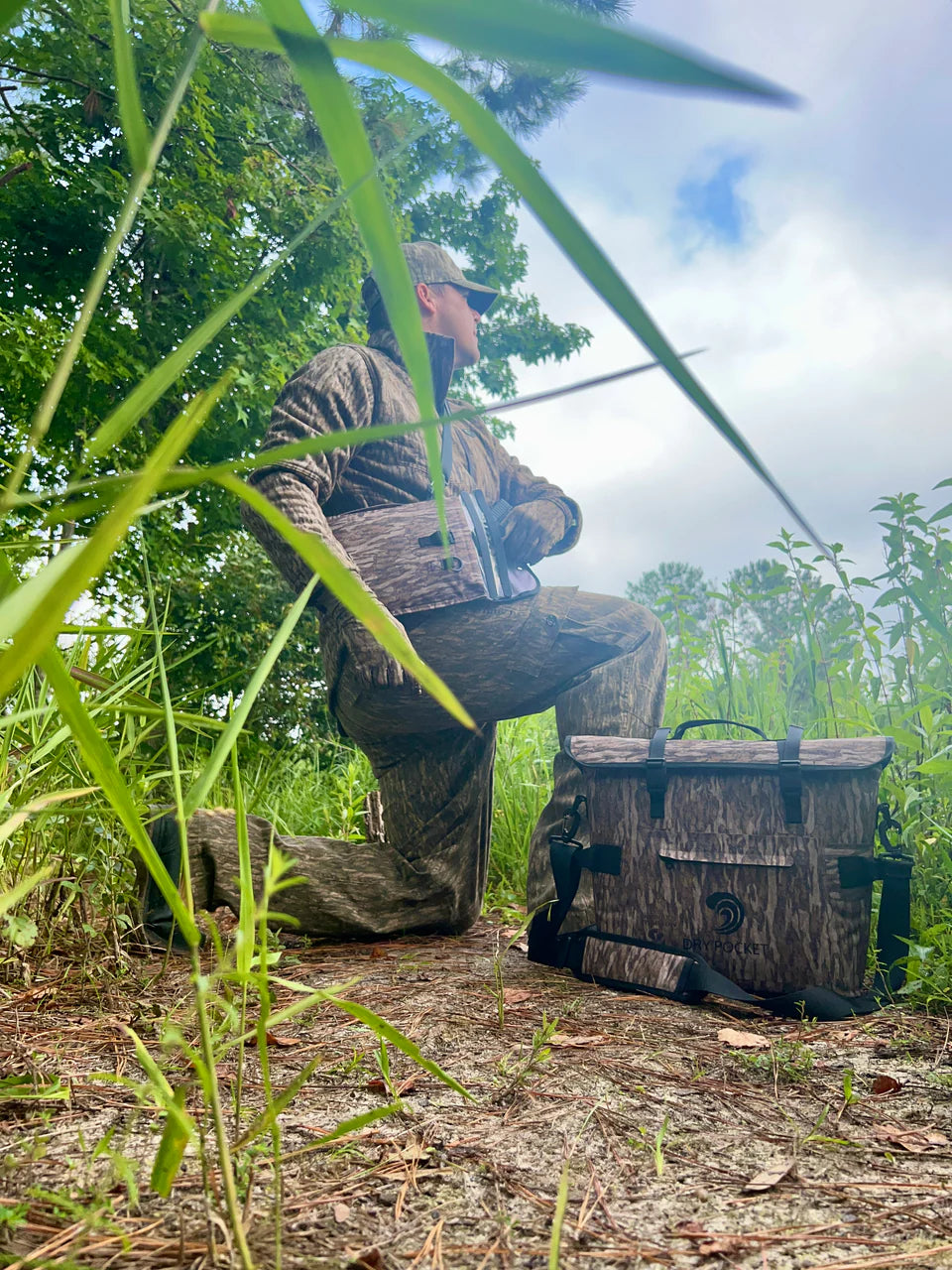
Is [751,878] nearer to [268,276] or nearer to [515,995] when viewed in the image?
[515,995]

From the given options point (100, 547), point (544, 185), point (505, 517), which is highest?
point (505, 517)

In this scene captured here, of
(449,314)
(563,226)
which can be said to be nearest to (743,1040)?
(563,226)

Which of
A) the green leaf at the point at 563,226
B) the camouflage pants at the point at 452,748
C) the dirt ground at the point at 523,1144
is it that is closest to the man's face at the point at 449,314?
the camouflage pants at the point at 452,748

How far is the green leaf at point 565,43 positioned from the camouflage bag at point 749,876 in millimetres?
1754

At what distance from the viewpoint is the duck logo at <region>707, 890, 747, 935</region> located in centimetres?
195

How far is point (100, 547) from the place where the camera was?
435 mm

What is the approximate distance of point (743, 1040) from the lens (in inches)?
61.0

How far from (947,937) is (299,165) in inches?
349

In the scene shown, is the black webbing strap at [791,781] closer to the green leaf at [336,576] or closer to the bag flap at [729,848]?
the bag flap at [729,848]

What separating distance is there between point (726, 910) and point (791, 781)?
1.11 ft

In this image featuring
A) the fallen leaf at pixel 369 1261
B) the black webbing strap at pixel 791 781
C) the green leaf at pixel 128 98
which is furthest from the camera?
the black webbing strap at pixel 791 781

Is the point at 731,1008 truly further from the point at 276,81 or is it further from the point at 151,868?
the point at 276,81

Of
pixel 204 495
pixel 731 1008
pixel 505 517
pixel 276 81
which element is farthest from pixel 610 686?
pixel 276 81

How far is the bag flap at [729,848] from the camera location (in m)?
1.93
